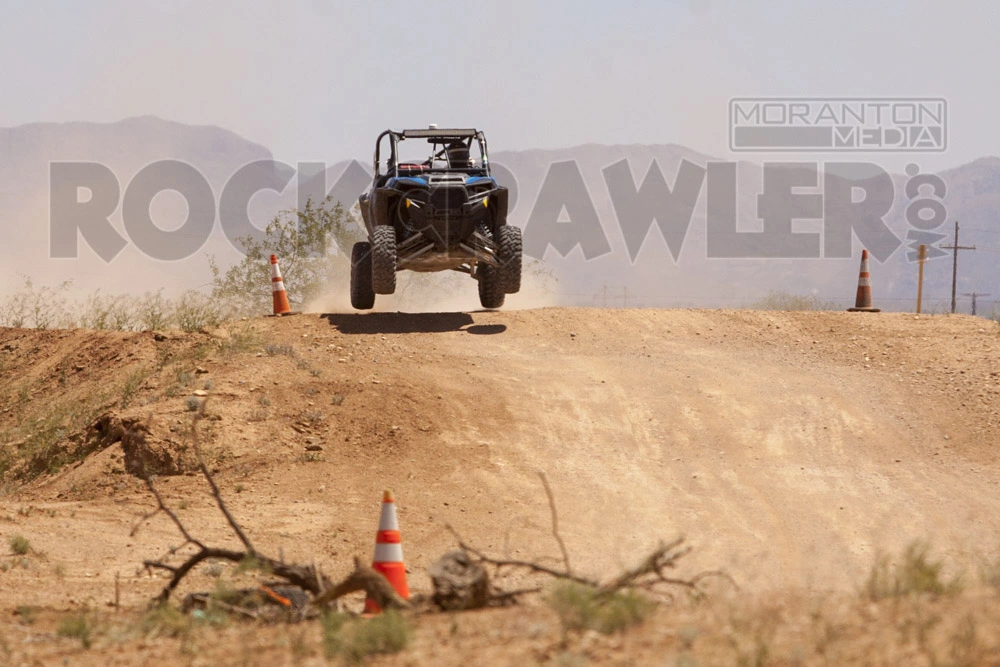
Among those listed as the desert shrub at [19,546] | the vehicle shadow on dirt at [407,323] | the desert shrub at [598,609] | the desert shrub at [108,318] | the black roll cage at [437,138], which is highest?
the black roll cage at [437,138]

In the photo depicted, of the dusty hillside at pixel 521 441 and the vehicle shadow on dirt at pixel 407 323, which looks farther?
the vehicle shadow on dirt at pixel 407 323

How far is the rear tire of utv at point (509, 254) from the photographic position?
45.6 ft

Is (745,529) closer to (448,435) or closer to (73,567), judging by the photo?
(448,435)

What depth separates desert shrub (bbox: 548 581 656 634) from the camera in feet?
14.1

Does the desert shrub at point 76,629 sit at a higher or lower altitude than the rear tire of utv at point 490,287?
lower

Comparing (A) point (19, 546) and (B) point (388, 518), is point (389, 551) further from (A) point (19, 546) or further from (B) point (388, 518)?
(A) point (19, 546)

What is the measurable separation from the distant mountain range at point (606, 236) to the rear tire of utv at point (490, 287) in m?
58.1

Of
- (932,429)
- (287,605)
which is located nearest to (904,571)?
(287,605)

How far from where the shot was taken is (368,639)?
4.27 meters

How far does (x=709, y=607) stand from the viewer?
4676mm

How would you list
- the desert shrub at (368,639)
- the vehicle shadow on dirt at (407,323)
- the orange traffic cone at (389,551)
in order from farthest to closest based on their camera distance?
the vehicle shadow on dirt at (407,323) → the orange traffic cone at (389,551) → the desert shrub at (368,639)

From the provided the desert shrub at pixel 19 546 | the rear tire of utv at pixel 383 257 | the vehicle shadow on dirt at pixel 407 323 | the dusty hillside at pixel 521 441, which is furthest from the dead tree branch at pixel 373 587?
the rear tire of utv at pixel 383 257

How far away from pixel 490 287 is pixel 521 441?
5.06 m

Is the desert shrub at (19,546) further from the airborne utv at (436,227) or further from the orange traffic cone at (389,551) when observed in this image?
the airborne utv at (436,227)
